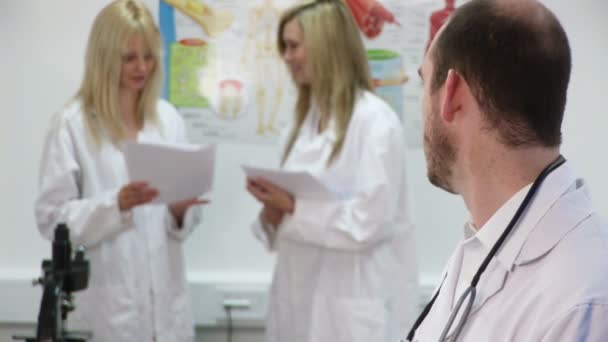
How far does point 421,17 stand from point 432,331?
2409mm

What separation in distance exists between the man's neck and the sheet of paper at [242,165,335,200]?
1442mm

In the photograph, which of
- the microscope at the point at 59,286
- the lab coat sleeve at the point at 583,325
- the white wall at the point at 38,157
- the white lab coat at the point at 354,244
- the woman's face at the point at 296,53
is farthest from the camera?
the white wall at the point at 38,157

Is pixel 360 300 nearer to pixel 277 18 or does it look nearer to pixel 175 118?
pixel 175 118

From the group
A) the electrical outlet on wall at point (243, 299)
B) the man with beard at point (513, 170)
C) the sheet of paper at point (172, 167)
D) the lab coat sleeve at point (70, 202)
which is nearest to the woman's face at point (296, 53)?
the sheet of paper at point (172, 167)

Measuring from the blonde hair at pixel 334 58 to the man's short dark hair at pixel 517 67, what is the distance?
1646 mm

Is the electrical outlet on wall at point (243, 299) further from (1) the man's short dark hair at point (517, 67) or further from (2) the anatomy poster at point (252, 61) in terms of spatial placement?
(1) the man's short dark hair at point (517, 67)

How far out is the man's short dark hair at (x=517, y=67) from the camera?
1.28 meters

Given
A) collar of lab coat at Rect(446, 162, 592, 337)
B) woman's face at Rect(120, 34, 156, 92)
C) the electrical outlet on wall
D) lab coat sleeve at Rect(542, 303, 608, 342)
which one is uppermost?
woman's face at Rect(120, 34, 156, 92)

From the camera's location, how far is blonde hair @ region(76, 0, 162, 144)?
10.1 ft

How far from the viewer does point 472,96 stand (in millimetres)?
1337

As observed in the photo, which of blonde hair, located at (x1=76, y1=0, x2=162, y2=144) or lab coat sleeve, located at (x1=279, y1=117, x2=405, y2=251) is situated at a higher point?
blonde hair, located at (x1=76, y1=0, x2=162, y2=144)

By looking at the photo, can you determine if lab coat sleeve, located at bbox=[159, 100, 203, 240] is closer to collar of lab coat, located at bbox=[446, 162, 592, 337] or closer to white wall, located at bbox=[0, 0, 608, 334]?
white wall, located at bbox=[0, 0, 608, 334]

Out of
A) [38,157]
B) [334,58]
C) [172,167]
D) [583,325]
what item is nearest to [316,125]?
[334,58]

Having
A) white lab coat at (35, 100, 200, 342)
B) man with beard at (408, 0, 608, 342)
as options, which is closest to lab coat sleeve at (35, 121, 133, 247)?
white lab coat at (35, 100, 200, 342)
